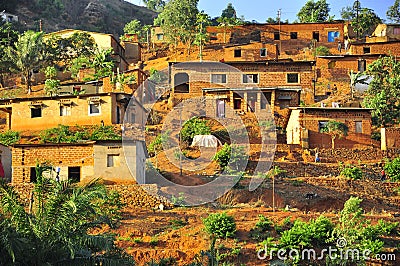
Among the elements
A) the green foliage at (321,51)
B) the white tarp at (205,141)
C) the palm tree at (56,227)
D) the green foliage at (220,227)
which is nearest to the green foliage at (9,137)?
the white tarp at (205,141)

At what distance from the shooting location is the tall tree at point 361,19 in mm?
56375

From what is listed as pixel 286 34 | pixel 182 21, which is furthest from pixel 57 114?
pixel 286 34

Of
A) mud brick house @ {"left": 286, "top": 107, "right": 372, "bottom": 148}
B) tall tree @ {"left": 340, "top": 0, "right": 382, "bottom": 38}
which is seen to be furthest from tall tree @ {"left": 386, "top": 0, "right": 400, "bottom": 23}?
mud brick house @ {"left": 286, "top": 107, "right": 372, "bottom": 148}

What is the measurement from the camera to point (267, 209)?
28719mm

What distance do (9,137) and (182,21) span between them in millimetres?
22273

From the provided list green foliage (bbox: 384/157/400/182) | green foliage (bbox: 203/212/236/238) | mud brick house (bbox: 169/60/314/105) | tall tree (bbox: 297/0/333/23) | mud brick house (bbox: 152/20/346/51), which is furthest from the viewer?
tall tree (bbox: 297/0/333/23)

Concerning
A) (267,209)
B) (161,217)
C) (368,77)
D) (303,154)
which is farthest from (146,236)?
(368,77)

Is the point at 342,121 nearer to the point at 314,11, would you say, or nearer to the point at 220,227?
the point at 220,227

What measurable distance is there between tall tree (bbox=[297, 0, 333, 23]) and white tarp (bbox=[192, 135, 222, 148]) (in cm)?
2948

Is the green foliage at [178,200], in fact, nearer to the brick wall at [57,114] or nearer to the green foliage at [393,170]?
the brick wall at [57,114]

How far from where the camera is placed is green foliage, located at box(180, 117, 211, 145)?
35812mm

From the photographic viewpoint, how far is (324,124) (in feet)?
118

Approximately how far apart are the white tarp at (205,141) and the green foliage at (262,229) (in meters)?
8.39

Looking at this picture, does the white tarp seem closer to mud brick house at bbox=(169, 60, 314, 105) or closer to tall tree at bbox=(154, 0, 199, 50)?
mud brick house at bbox=(169, 60, 314, 105)
